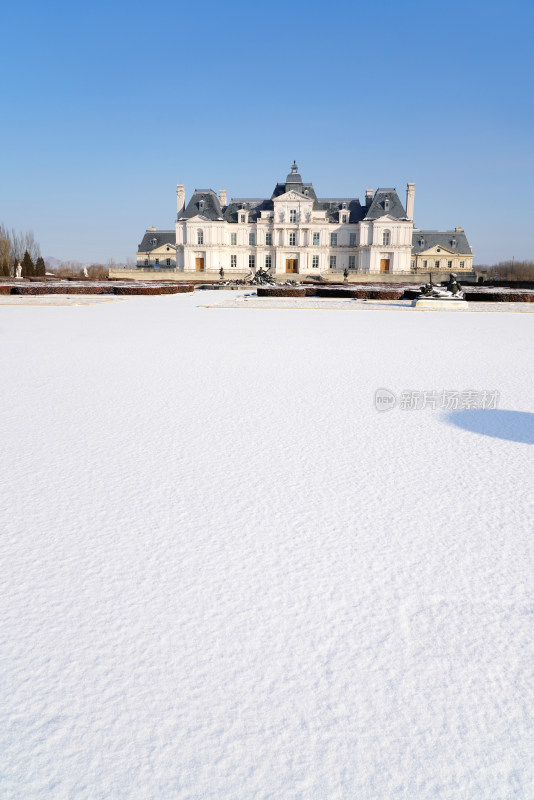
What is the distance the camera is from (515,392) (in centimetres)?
718

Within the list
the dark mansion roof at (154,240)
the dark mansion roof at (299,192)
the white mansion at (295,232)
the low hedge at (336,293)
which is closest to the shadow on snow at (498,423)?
the low hedge at (336,293)

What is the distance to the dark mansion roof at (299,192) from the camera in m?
64.8

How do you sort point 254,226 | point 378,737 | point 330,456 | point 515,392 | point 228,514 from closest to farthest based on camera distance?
point 378,737
point 228,514
point 330,456
point 515,392
point 254,226

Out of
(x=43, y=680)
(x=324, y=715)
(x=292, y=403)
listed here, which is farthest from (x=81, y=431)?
(x=324, y=715)

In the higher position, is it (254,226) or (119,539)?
(254,226)

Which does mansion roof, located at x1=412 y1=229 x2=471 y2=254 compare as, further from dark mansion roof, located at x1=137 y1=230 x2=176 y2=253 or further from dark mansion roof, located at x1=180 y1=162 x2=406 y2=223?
dark mansion roof, located at x1=137 y1=230 x2=176 y2=253

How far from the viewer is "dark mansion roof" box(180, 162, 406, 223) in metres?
64.8

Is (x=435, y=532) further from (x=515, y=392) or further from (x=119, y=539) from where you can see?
(x=515, y=392)

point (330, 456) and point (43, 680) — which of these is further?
point (330, 456)

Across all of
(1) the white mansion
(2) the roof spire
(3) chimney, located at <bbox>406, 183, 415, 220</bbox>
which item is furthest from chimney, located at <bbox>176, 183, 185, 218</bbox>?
(3) chimney, located at <bbox>406, 183, 415, 220</bbox>

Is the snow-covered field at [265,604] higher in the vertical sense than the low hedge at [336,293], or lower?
lower

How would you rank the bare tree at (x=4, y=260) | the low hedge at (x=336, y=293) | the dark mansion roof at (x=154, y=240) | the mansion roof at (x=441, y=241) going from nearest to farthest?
1. the low hedge at (x=336, y=293)
2. the bare tree at (x=4, y=260)
3. the mansion roof at (x=441, y=241)
4. the dark mansion roof at (x=154, y=240)

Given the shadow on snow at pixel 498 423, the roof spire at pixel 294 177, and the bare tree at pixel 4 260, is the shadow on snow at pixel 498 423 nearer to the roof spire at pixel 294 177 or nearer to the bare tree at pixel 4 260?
the bare tree at pixel 4 260

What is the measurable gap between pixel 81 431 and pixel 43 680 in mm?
3377
